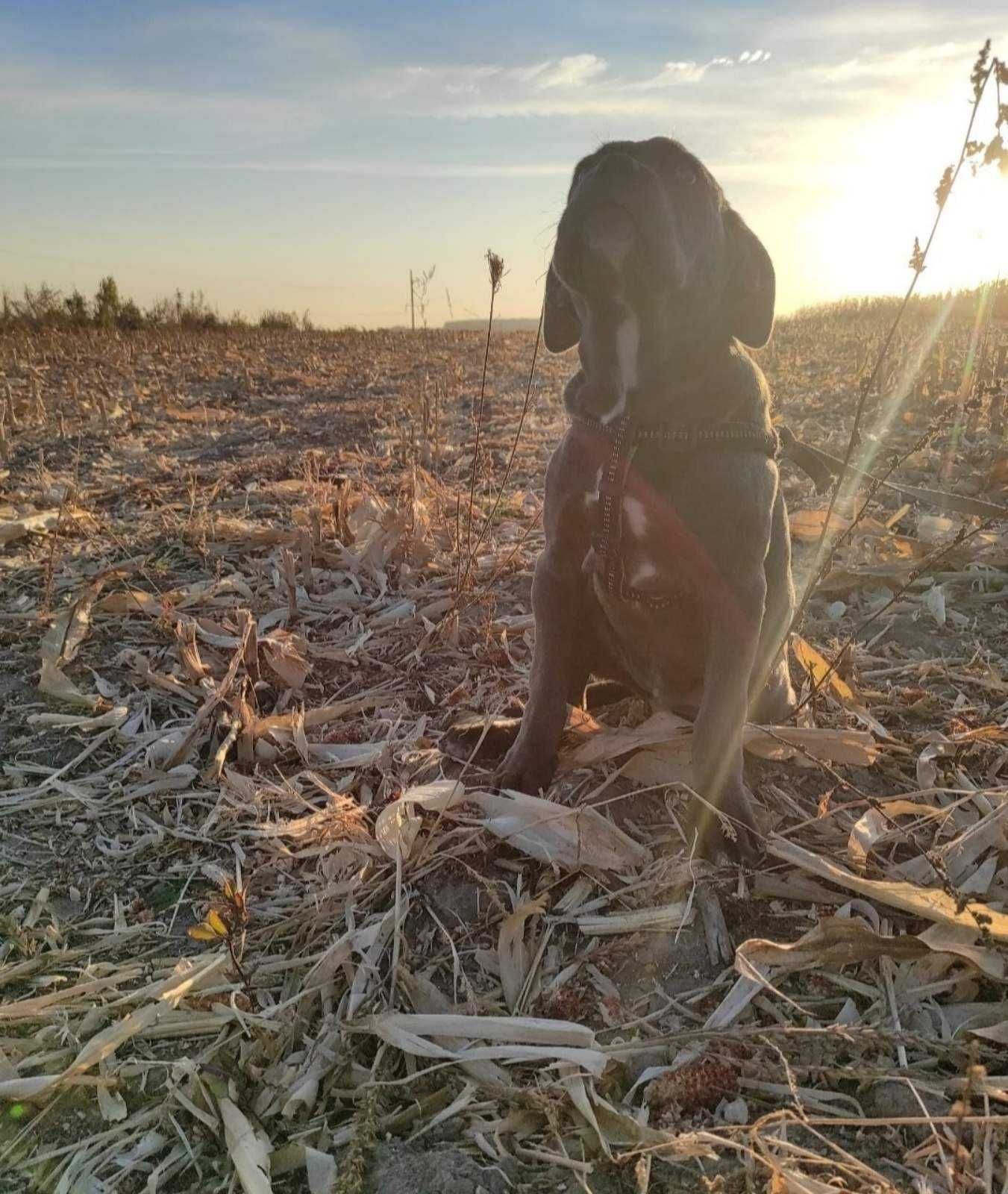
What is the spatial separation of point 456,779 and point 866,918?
111 centimetres

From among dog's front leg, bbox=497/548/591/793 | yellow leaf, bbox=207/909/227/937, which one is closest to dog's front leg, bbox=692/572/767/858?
dog's front leg, bbox=497/548/591/793

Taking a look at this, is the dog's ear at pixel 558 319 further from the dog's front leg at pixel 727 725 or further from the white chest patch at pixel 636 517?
the dog's front leg at pixel 727 725

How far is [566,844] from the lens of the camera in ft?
7.53

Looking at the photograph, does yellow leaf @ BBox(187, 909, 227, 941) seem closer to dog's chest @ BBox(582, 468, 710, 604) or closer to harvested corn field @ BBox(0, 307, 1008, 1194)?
harvested corn field @ BBox(0, 307, 1008, 1194)

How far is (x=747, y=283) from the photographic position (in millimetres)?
2320

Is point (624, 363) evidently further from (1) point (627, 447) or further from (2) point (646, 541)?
(2) point (646, 541)

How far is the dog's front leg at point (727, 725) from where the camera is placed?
230 centimetres

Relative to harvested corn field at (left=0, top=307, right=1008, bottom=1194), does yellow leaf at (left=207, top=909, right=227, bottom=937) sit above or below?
above

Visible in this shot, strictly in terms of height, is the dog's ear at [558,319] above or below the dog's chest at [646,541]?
above

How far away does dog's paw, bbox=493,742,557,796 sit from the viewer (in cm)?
258

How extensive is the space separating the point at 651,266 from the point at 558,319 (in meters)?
0.41

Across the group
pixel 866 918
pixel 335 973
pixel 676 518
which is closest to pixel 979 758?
pixel 866 918

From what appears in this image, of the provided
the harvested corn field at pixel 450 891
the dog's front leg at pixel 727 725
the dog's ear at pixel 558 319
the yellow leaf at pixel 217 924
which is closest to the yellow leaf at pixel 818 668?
the harvested corn field at pixel 450 891

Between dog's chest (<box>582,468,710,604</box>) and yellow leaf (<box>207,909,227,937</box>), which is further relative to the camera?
dog's chest (<box>582,468,710,604</box>)
